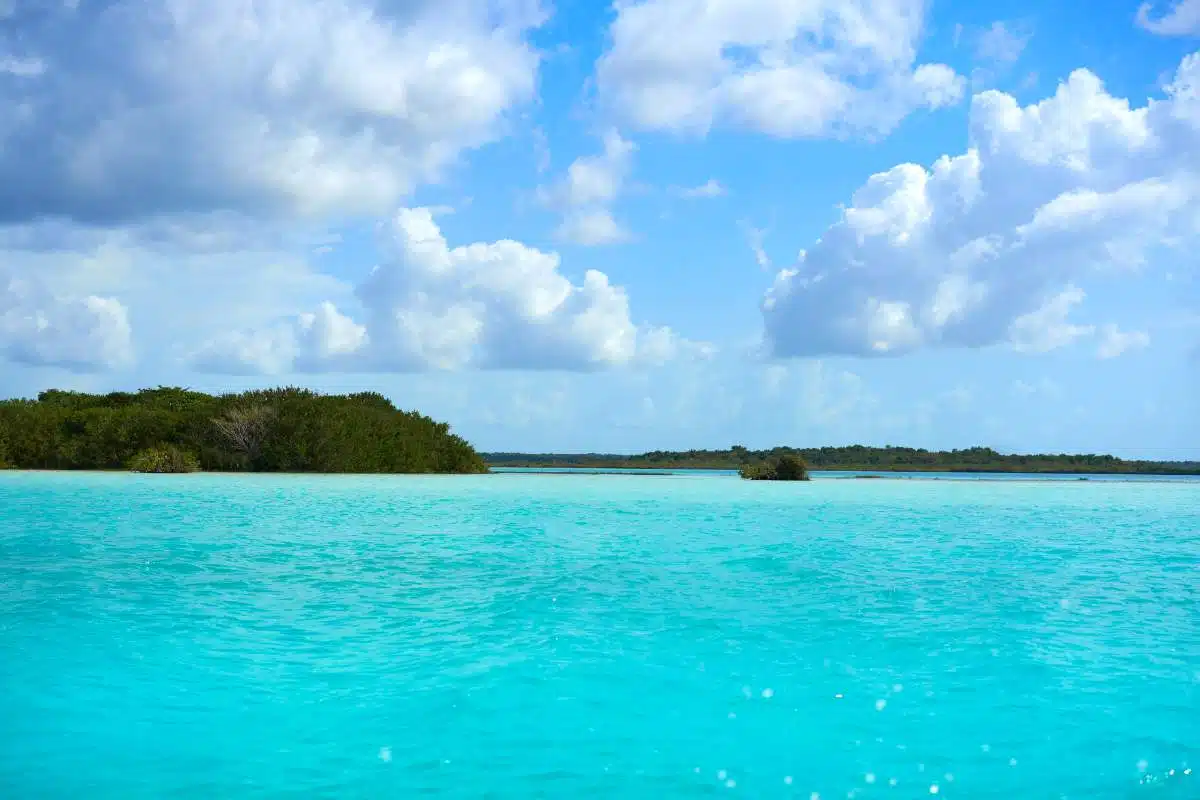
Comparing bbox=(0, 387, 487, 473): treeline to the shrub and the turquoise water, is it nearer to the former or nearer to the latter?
the shrub

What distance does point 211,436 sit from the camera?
58.0 metres

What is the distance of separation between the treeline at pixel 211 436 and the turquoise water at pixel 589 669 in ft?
124

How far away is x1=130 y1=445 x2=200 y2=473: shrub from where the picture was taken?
53.3 metres

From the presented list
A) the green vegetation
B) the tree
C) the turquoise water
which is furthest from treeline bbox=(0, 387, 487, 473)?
the turquoise water

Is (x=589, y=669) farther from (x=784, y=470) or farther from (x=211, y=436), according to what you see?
(x=211, y=436)

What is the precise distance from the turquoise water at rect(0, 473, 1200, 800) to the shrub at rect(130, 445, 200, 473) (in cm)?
3510

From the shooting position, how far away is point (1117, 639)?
11.1m

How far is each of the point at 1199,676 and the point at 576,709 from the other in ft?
21.0

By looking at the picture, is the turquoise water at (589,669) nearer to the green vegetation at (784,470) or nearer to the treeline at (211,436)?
the treeline at (211,436)

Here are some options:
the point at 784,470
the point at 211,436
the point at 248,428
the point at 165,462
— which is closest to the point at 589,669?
the point at 165,462

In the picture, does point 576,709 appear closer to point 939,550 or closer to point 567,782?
point 567,782

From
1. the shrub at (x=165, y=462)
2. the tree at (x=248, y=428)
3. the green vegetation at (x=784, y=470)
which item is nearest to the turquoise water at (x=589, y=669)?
the shrub at (x=165, y=462)

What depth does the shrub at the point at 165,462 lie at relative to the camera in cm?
5328

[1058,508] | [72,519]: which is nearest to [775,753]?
[72,519]
